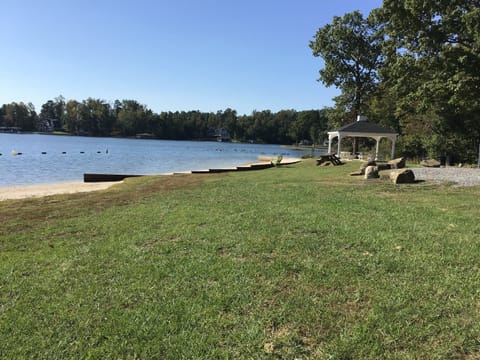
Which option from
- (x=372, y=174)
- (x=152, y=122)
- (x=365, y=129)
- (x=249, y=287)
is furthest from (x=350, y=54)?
(x=152, y=122)

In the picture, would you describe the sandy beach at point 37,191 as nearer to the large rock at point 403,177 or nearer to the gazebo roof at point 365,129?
the large rock at point 403,177

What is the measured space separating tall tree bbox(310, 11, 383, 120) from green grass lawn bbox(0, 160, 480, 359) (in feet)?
112

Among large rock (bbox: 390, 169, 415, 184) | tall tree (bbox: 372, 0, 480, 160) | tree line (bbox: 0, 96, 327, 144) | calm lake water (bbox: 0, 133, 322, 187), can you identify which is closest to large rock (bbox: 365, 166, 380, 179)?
large rock (bbox: 390, 169, 415, 184)

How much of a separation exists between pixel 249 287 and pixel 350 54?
127ft

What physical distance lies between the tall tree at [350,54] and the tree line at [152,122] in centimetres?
8316

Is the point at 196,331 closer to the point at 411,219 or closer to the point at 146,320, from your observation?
the point at 146,320

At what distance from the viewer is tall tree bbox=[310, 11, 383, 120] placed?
123 ft

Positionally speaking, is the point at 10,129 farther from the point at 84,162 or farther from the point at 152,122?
the point at 84,162

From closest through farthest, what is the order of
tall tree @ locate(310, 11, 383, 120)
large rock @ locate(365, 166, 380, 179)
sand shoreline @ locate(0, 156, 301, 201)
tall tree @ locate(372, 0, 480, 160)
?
large rock @ locate(365, 166, 380, 179) < sand shoreline @ locate(0, 156, 301, 201) < tall tree @ locate(372, 0, 480, 160) < tall tree @ locate(310, 11, 383, 120)

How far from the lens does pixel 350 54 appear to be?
125 feet

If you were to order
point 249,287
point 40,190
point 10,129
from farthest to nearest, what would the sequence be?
point 10,129 < point 40,190 < point 249,287

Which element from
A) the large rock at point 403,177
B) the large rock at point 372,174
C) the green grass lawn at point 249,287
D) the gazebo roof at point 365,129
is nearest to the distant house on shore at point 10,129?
the gazebo roof at point 365,129

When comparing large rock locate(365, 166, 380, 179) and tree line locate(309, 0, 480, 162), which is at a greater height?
tree line locate(309, 0, 480, 162)

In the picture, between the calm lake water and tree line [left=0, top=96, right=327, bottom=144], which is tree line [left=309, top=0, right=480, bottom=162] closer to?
the calm lake water
